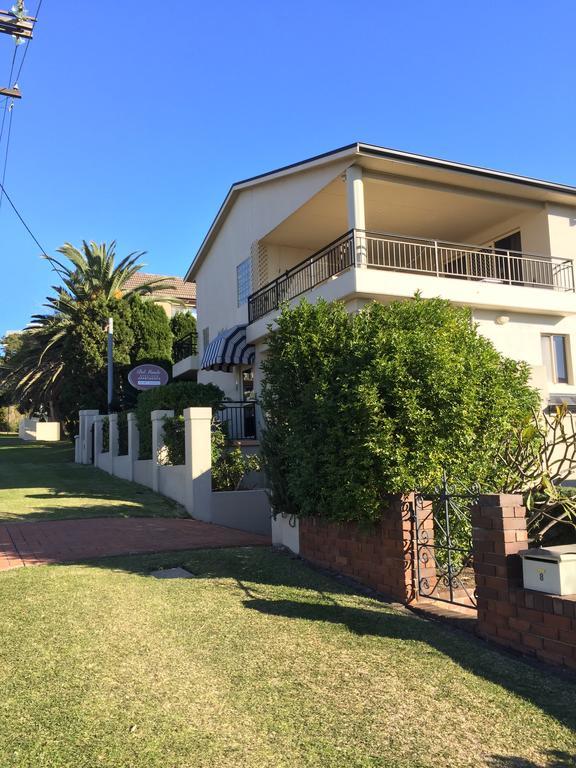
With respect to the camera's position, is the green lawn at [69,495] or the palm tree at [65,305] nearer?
the green lawn at [69,495]

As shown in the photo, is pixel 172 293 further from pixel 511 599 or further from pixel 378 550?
pixel 511 599

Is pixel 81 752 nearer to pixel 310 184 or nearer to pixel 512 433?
pixel 512 433

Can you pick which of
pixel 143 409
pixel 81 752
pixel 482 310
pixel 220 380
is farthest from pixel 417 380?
pixel 220 380

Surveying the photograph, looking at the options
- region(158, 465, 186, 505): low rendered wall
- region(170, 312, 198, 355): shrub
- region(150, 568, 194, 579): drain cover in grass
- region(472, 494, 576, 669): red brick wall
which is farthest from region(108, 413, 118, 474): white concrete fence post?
region(472, 494, 576, 669): red brick wall

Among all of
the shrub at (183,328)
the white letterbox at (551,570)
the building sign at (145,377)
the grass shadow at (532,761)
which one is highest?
the shrub at (183,328)

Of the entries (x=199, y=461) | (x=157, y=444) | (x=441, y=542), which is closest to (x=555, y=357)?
(x=199, y=461)

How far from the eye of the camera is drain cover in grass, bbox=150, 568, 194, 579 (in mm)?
7137

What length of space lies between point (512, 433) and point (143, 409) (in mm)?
11433

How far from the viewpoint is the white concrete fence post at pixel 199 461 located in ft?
40.1

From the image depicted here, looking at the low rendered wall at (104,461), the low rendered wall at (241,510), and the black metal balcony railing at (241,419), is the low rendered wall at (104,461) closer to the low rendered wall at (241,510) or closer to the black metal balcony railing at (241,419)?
the black metal balcony railing at (241,419)

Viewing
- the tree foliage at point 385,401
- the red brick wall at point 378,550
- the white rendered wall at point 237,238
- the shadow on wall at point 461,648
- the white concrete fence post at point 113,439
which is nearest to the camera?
the shadow on wall at point 461,648

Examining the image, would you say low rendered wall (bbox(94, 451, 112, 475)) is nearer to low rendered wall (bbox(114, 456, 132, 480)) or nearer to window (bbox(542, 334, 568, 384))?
low rendered wall (bbox(114, 456, 132, 480))

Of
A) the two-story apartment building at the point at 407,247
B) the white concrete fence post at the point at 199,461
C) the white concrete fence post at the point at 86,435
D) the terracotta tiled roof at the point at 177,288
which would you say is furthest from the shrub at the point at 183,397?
the terracotta tiled roof at the point at 177,288

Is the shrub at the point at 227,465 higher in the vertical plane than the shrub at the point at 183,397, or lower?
lower
